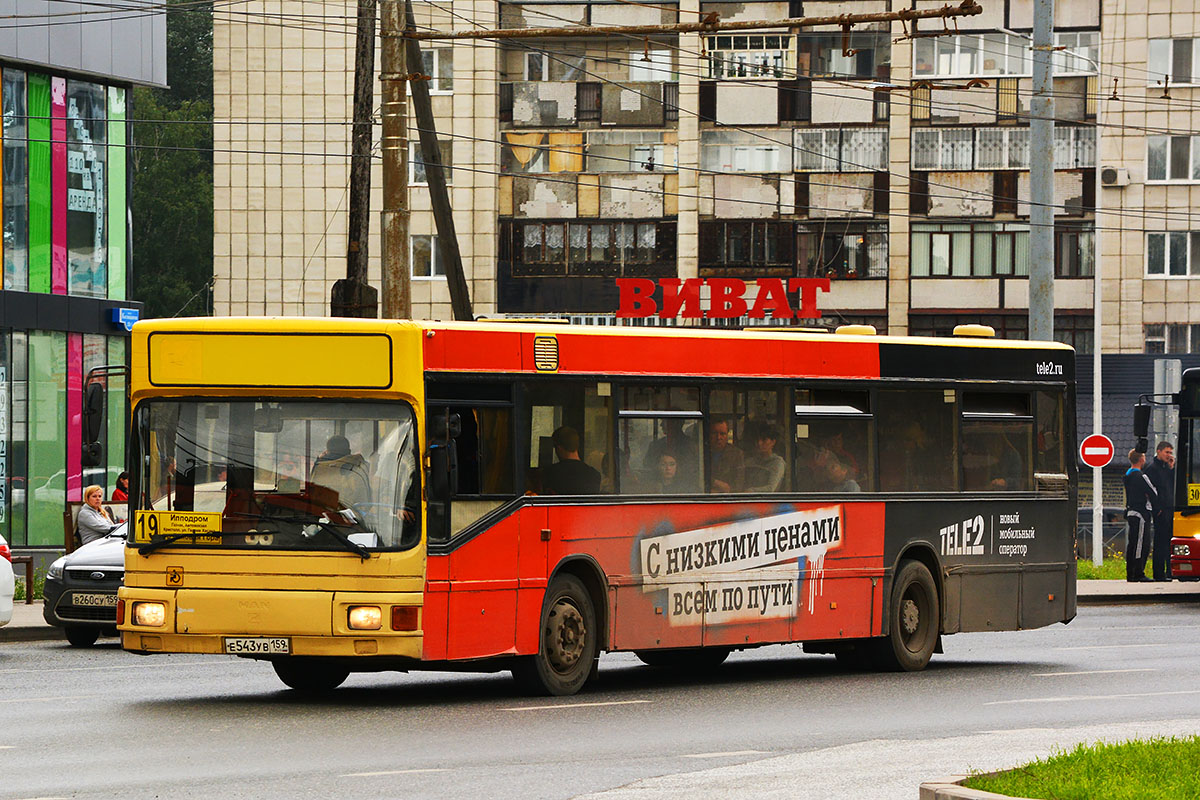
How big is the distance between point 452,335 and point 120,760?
412cm

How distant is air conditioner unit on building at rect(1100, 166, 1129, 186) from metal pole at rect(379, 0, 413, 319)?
124ft

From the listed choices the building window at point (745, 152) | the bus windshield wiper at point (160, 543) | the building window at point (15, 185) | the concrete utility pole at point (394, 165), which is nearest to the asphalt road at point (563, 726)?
the bus windshield wiper at point (160, 543)

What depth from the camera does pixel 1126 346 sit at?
186 feet

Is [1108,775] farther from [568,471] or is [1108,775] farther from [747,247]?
[747,247]

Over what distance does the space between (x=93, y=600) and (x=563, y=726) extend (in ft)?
26.4

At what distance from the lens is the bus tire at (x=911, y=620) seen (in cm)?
1788

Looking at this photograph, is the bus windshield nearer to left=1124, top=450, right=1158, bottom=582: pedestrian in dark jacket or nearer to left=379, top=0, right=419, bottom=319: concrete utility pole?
left=379, top=0, right=419, bottom=319: concrete utility pole

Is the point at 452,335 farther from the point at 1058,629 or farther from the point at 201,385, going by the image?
the point at 1058,629

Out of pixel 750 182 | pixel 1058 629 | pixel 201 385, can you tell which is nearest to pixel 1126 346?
pixel 750 182

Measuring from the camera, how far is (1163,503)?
98.1 feet

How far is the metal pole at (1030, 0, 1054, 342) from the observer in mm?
28141

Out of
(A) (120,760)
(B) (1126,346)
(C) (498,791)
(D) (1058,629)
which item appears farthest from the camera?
(B) (1126,346)

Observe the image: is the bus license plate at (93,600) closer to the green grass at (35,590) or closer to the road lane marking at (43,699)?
the road lane marking at (43,699)

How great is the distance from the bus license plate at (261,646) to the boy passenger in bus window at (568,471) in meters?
2.24
